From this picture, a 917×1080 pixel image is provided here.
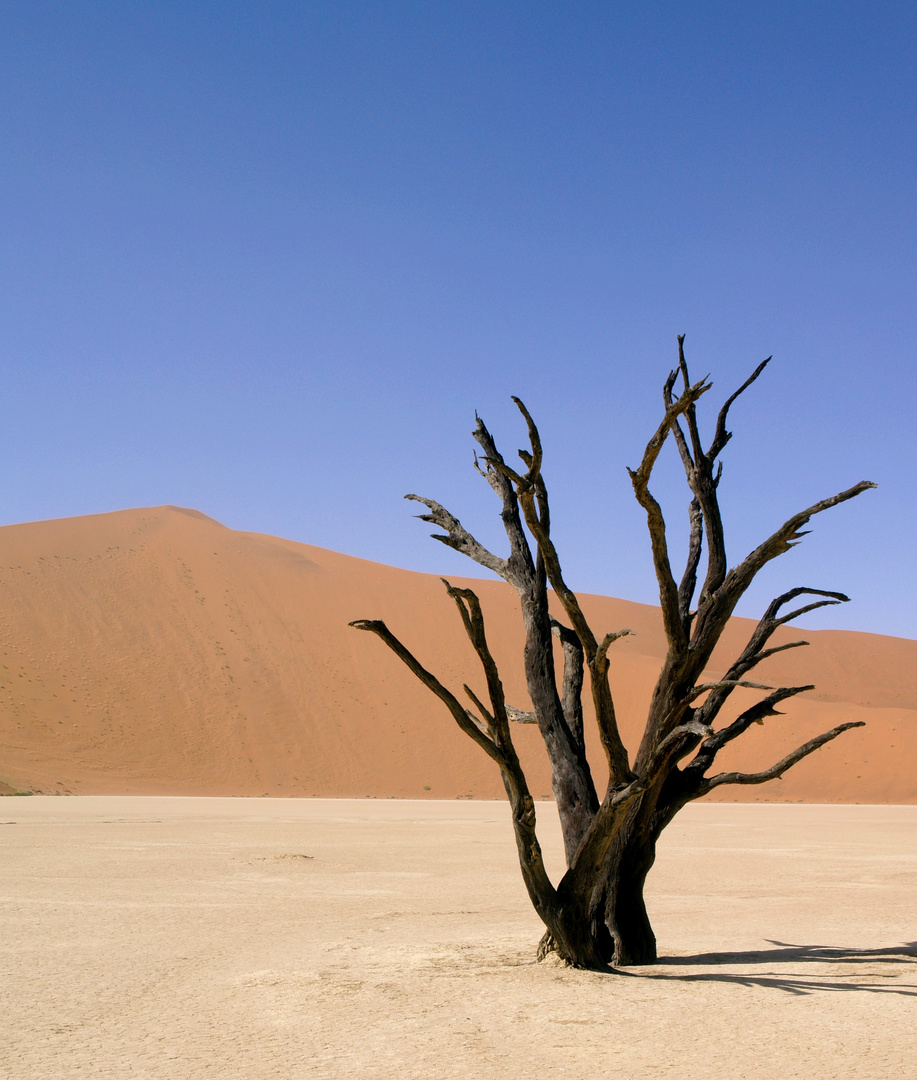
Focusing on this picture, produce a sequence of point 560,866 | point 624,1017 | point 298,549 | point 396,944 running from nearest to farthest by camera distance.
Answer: point 624,1017 → point 396,944 → point 560,866 → point 298,549

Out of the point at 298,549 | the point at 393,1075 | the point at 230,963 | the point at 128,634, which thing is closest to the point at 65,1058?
the point at 393,1075

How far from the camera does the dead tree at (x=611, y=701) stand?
6.43 metres

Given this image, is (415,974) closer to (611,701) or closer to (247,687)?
(611,701)

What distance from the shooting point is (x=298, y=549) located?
66.3 m

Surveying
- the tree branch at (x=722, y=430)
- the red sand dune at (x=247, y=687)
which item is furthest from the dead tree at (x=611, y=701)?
the red sand dune at (x=247, y=687)

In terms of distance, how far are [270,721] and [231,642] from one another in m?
7.05

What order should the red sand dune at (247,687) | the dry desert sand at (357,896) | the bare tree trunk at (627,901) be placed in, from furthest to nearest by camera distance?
the red sand dune at (247,687)
the bare tree trunk at (627,901)
the dry desert sand at (357,896)

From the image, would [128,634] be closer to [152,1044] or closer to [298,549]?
[298,549]

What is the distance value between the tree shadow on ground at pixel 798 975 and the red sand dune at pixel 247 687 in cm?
2937


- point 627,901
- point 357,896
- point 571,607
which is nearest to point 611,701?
point 571,607

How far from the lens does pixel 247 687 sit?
4534cm

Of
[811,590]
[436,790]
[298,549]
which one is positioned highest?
[298,549]

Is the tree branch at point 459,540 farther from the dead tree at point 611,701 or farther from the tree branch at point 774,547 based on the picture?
the tree branch at point 774,547

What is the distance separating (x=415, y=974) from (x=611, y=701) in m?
2.31
